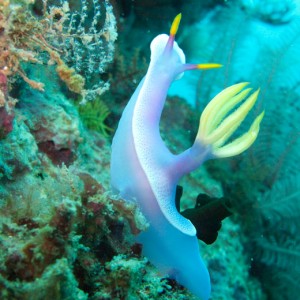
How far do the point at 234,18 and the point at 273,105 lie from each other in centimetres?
186

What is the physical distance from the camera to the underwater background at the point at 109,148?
4.33ft

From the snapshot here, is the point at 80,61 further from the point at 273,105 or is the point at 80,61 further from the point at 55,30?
the point at 273,105

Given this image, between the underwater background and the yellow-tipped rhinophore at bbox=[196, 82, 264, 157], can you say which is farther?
the yellow-tipped rhinophore at bbox=[196, 82, 264, 157]

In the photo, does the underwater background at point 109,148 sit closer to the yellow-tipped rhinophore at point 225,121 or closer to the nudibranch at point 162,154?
the nudibranch at point 162,154

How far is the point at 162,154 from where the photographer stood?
5.99ft

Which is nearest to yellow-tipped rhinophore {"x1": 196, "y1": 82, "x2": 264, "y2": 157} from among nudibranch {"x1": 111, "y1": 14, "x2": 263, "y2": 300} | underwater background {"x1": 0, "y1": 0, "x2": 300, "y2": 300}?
nudibranch {"x1": 111, "y1": 14, "x2": 263, "y2": 300}

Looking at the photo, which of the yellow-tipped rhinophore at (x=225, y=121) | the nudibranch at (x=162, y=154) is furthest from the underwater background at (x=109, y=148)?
the yellow-tipped rhinophore at (x=225, y=121)

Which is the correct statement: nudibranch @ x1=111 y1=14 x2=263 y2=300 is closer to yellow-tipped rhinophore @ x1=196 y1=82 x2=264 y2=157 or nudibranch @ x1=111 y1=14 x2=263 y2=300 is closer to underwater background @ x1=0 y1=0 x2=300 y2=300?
yellow-tipped rhinophore @ x1=196 y1=82 x2=264 y2=157

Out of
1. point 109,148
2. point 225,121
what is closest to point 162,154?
point 225,121

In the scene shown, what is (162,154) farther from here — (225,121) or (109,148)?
(109,148)

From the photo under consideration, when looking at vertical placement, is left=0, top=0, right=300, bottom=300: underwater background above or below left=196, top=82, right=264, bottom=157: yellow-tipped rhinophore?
below

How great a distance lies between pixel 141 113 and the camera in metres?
1.79

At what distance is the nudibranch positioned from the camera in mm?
1780

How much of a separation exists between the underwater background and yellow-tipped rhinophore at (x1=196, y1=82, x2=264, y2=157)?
0.63 m
